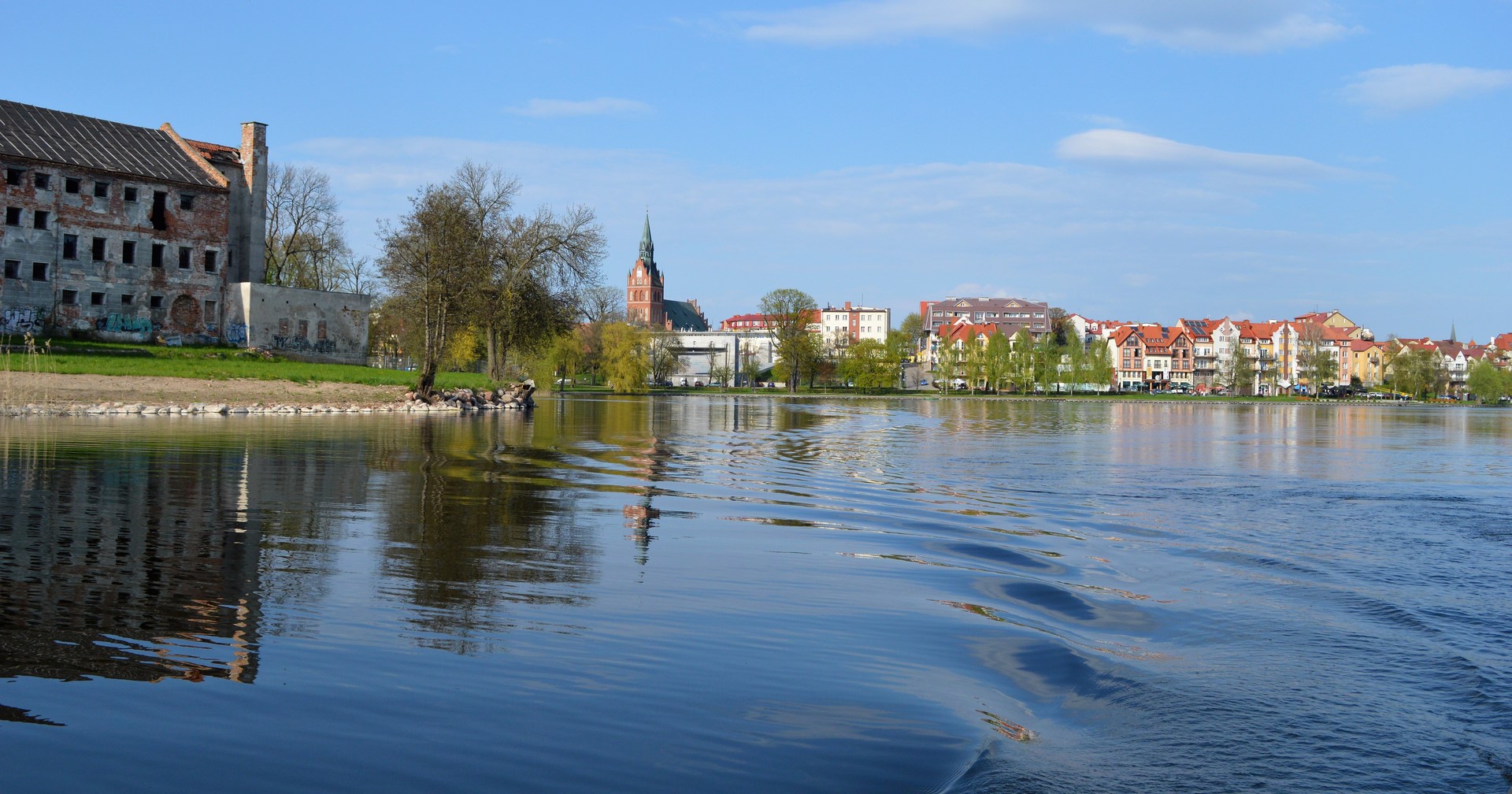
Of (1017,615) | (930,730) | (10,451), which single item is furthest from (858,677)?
(10,451)

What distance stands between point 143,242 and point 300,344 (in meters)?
9.12

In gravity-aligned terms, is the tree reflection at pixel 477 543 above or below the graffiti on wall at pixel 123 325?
below

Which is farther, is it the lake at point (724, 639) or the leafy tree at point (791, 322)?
the leafy tree at point (791, 322)

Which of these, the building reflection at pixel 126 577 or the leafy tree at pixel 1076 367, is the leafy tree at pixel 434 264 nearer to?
the building reflection at pixel 126 577

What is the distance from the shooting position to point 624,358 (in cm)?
10144

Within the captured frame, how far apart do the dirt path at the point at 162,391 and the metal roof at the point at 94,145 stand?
1783 cm

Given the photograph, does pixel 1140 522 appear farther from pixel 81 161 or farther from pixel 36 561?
pixel 81 161

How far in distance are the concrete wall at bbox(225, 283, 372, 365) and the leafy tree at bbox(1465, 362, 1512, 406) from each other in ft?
462

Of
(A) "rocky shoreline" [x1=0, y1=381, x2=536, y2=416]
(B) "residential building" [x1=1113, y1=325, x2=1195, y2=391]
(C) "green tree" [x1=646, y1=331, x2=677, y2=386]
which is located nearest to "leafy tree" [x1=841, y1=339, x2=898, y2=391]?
(C) "green tree" [x1=646, y1=331, x2=677, y2=386]

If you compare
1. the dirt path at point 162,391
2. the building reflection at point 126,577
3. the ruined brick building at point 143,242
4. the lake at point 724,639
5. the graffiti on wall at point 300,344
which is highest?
the ruined brick building at point 143,242

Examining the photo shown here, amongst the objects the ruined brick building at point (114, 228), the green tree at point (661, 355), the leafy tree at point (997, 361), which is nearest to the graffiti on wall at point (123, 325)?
the ruined brick building at point (114, 228)

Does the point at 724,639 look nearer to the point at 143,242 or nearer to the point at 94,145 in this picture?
the point at 143,242

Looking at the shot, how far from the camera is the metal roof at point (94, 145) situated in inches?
2098

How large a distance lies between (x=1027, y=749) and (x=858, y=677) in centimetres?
140
